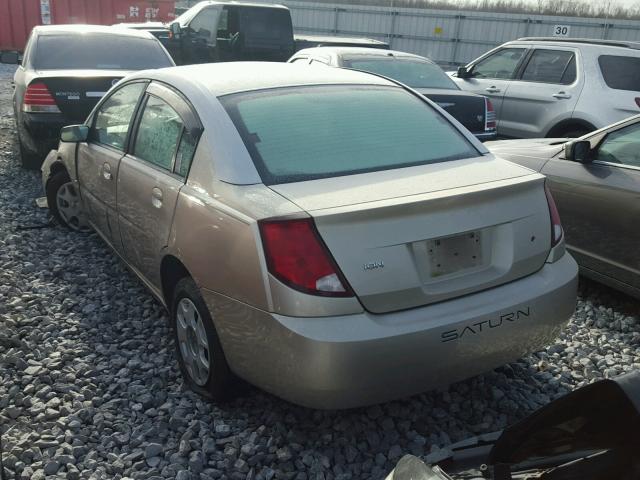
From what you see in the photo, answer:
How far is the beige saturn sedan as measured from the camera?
7.90 feet

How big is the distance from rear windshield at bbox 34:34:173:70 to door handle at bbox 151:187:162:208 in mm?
4624

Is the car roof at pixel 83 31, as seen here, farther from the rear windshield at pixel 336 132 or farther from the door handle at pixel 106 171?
the rear windshield at pixel 336 132

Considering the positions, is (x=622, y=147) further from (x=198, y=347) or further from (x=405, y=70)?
(x=405, y=70)

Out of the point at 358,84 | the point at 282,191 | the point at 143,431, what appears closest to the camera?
the point at 282,191

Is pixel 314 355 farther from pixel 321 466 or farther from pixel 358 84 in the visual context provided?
pixel 358 84

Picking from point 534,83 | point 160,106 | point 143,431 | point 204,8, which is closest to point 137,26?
point 204,8

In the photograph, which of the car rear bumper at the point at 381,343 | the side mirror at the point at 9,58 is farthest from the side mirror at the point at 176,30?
the car rear bumper at the point at 381,343

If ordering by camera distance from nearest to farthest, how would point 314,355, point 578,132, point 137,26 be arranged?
1. point 314,355
2. point 578,132
3. point 137,26

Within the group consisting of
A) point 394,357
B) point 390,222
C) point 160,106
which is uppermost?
point 160,106

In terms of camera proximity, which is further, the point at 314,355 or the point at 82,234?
the point at 82,234

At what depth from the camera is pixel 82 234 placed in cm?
555

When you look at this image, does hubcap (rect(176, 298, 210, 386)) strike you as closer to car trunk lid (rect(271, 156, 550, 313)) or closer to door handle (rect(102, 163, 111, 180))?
car trunk lid (rect(271, 156, 550, 313))

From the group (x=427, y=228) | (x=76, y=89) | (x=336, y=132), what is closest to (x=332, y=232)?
(x=427, y=228)

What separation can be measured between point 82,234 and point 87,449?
10.2ft
